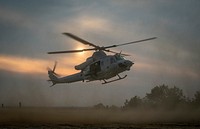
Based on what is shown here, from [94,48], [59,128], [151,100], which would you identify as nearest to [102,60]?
[94,48]

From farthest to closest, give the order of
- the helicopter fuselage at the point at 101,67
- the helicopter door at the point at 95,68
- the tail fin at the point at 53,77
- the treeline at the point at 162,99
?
the treeline at the point at 162,99, the tail fin at the point at 53,77, the helicopter door at the point at 95,68, the helicopter fuselage at the point at 101,67

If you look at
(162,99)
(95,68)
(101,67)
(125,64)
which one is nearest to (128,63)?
(125,64)

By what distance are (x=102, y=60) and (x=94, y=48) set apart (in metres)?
2.29

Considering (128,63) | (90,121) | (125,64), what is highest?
(128,63)

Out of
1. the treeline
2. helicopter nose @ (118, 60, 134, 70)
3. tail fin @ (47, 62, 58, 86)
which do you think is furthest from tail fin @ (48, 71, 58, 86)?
the treeline

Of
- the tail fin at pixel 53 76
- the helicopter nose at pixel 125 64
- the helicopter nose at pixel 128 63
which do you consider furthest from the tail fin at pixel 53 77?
the helicopter nose at pixel 128 63

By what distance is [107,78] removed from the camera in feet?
151

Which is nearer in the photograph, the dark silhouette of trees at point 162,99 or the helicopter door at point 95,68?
the helicopter door at point 95,68

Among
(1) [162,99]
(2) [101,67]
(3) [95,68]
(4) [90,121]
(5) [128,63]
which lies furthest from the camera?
(1) [162,99]

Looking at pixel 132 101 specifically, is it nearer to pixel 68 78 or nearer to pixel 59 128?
pixel 68 78

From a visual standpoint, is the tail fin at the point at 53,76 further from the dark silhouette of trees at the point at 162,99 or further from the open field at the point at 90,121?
the dark silhouette of trees at the point at 162,99

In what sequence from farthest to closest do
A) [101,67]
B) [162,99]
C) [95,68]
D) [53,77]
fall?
1. [162,99]
2. [53,77]
3. [95,68]
4. [101,67]

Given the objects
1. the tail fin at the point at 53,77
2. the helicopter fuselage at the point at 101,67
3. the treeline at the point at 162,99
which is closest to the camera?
the helicopter fuselage at the point at 101,67

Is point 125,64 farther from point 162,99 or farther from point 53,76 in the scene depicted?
point 162,99
